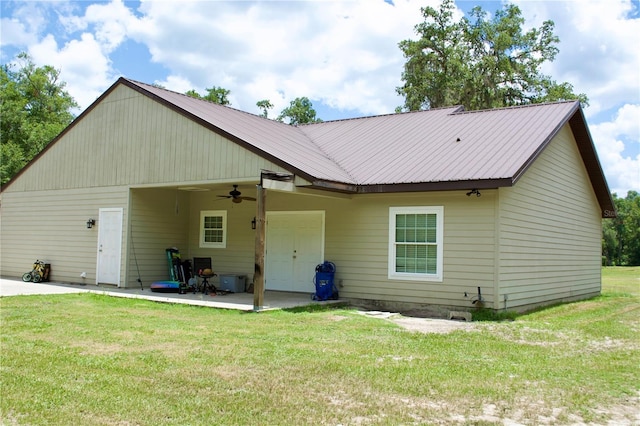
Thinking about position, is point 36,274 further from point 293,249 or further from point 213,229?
point 293,249

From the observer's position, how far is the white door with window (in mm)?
13742

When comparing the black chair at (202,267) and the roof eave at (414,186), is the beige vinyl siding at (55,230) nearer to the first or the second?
the black chair at (202,267)

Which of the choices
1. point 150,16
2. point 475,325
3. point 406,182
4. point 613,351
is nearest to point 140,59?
point 150,16

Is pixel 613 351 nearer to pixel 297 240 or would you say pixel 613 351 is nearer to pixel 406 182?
pixel 406 182

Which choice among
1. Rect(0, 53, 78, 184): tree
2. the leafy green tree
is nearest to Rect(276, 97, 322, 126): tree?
Rect(0, 53, 78, 184): tree

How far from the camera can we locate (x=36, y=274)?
52.9ft

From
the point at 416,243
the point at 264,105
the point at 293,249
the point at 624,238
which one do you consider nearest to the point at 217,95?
the point at 264,105

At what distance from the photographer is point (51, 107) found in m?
40.2

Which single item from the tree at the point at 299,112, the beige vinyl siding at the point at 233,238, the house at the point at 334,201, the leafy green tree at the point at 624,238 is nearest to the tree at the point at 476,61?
the tree at the point at 299,112

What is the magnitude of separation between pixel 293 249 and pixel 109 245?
15.9ft

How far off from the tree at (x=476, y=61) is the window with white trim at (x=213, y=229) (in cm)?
1795

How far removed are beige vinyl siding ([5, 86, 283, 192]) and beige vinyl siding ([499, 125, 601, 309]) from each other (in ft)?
16.2

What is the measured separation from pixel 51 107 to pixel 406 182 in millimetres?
35260

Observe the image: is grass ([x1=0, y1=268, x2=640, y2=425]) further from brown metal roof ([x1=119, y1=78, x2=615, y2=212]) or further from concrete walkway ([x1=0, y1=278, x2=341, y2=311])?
brown metal roof ([x1=119, y1=78, x2=615, y2=212])
